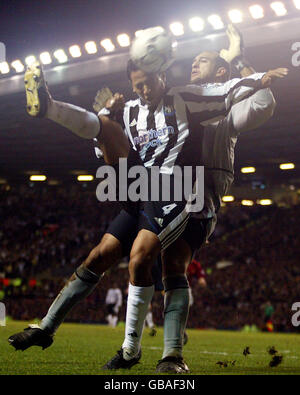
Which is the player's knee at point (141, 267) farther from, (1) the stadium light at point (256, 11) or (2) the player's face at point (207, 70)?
(1) the stadium light at point (256, 11)

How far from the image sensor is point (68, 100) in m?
14.5

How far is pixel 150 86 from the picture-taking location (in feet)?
13.6

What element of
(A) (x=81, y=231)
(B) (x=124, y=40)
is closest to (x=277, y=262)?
(A) (x=81, y=231)

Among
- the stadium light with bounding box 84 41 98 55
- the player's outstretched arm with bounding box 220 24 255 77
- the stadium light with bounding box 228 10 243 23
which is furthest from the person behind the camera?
the stadium light with bounding box 84 41 98 55

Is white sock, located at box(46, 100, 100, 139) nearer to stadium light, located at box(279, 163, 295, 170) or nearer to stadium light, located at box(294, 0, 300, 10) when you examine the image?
stadium light, located at box(294, 0, 300, 10)

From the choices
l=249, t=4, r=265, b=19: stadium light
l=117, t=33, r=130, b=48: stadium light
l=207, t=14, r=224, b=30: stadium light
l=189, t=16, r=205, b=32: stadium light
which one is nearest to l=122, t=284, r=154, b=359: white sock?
l=249, t=4, r=265, b=19: stadium light

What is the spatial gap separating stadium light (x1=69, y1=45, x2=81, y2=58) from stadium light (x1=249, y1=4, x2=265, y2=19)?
3739 millimetres

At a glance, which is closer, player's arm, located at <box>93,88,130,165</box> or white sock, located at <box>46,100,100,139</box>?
white sock, located at <box>46,100,100,139</box>

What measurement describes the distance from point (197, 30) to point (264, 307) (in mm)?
10191

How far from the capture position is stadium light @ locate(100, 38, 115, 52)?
487 inches

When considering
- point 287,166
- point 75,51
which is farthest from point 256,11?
point 287,166

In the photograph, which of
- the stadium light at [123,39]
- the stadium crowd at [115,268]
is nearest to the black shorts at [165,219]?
the stadium light at [123,39]
